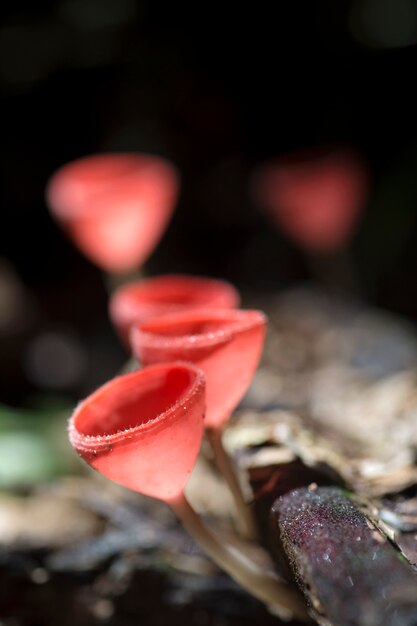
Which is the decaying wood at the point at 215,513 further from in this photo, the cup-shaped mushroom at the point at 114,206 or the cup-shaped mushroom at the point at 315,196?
the cup-shaped mushroom at the point at 315,196

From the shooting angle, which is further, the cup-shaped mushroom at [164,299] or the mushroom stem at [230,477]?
the cup-shaped mushroom at [164,299]

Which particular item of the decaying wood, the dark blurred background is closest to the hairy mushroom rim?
the decaying wood

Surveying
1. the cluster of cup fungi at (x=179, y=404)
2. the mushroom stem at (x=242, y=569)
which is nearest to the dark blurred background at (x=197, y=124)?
the cluster of cup fungi at (x=179, y=404)

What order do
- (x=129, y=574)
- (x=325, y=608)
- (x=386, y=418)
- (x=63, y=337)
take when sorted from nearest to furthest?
1. (x=325, y=608)
2. (x=129, y=574)
3. (x=386, y=418)
4. (x=63, y=337)

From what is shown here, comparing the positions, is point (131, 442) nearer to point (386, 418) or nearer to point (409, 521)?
point (409, 521)

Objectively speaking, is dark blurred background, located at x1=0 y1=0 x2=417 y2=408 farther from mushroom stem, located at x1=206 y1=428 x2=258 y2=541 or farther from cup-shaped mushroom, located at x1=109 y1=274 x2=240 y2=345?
mushroom stem, located at x1=206 y1=428 x2=258 y2=541

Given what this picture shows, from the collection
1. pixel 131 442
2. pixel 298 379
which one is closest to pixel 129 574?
pixel 131 442

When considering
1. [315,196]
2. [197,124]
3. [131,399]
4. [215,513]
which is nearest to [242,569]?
[131,399]
